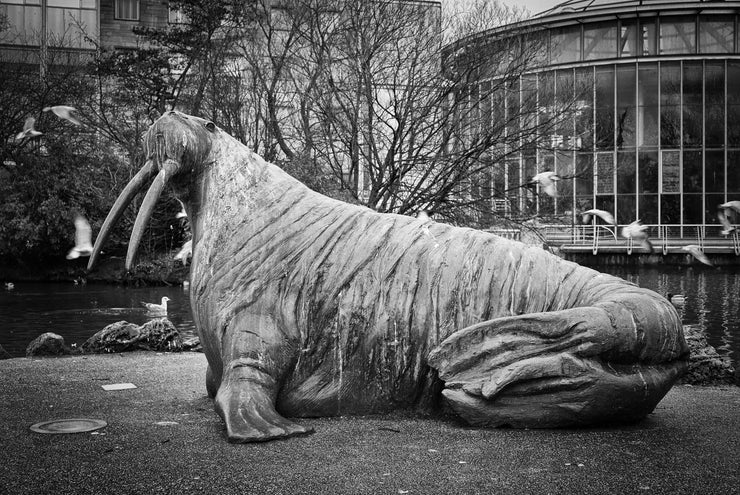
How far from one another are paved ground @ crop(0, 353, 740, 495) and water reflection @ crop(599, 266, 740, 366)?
22.1 ft

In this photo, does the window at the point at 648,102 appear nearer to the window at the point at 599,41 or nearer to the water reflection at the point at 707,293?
the window at the point at 599,41

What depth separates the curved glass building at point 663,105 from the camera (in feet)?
148

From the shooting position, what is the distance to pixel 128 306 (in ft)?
83.3

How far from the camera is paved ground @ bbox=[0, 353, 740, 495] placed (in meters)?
4.96

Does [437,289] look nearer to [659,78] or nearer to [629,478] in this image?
[629,478]

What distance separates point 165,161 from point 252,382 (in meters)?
2.09

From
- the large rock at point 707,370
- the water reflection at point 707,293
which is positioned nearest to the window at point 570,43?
the water reflection at point 707,293

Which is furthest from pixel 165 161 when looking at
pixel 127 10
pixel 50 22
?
pixel 127 10

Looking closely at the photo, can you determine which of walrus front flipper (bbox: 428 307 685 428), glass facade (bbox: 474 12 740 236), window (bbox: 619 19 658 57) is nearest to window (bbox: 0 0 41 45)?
glass facade (bbox: 474 12 740 236)

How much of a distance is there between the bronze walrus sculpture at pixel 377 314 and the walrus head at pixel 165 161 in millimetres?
12

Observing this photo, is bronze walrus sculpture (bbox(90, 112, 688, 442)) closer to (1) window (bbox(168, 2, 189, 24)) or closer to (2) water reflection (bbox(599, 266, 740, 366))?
(2) water reflection (bbox(599, 266, 740, 366))

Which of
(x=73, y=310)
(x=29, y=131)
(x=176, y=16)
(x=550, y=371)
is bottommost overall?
(x=73, y=310)

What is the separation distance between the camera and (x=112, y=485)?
4930mm

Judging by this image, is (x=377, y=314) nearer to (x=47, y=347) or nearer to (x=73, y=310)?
(x=47, y=347)
